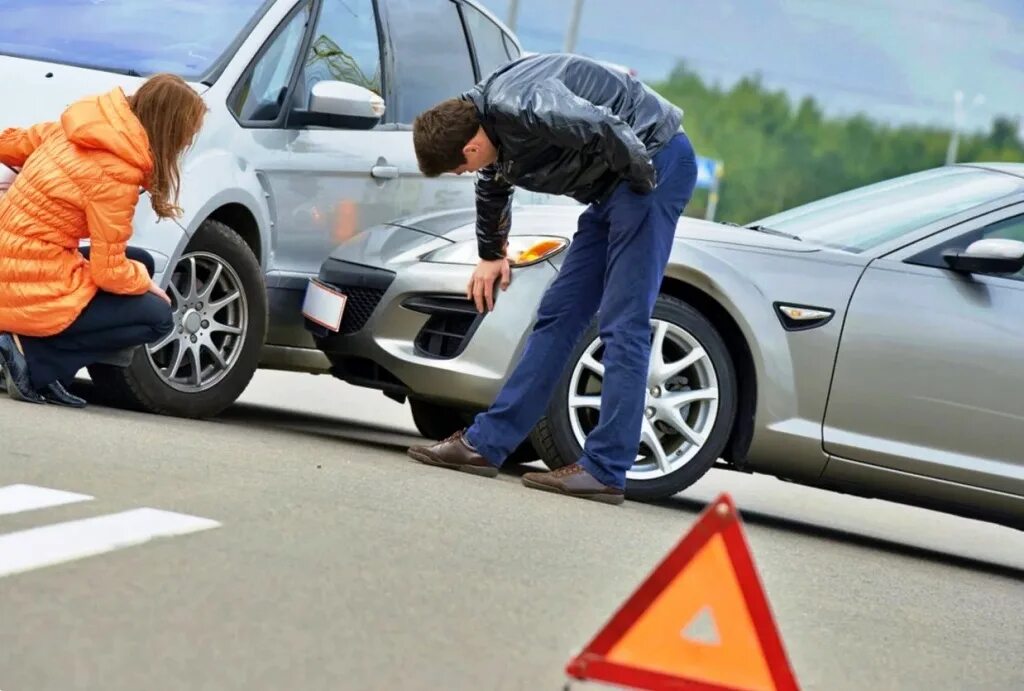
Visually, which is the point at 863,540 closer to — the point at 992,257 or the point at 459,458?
the point at 992,257

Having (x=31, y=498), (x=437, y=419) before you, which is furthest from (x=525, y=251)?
(x=31, y=498)

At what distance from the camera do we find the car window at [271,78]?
290 inches

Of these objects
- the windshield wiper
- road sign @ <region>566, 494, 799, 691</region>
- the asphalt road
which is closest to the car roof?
the windshield wiper

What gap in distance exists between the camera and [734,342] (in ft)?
22.7

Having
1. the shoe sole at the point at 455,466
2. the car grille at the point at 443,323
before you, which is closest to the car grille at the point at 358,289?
the car grille at the point at 443,323

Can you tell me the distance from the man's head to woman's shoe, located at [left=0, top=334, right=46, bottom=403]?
1730 millimetres

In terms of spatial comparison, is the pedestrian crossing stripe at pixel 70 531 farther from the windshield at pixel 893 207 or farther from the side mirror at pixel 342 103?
the windshield at pixel 893 207

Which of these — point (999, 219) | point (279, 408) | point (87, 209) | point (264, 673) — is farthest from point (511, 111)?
point (279, 408)

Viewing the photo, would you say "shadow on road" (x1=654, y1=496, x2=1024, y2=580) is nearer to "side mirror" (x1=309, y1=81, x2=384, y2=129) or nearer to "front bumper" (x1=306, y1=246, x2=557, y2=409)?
"front bumper" (x1=306, y1=246, x2=557, y2=409)

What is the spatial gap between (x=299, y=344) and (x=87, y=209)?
→ 54.7 inches

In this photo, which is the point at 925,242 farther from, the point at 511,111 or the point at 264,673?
the point at 264,673

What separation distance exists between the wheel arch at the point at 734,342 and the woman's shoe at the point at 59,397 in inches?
87.4

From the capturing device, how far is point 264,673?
139 inches

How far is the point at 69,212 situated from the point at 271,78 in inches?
47.3
